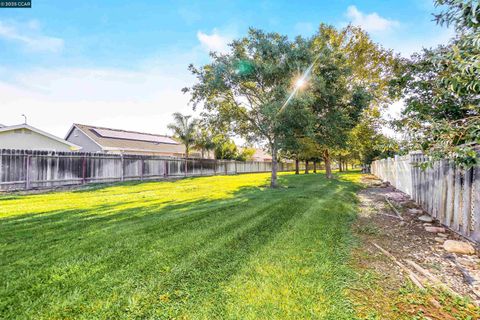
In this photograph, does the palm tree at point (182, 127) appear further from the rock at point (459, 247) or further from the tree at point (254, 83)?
the rock at point (459, 247)

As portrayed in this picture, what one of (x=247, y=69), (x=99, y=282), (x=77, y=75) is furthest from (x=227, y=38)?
(x=99, y=282)

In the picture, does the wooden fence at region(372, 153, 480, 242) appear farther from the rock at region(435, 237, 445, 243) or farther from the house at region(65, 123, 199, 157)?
the house at region(65, 123, 199, 157)

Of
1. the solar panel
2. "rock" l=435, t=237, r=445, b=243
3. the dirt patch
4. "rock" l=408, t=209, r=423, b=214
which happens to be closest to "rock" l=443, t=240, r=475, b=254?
the dirt patch

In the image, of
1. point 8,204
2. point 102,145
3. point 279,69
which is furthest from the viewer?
point 102,145

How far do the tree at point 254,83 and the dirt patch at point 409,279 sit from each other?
21.7 feet

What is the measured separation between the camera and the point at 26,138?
1542 centimetres

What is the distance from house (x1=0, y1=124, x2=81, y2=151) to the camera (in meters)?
14.5

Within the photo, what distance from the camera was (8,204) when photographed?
6289 mm

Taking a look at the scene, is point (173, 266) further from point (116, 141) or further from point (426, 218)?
point (116, 141)

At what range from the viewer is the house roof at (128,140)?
862 inches

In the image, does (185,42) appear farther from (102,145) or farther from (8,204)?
(102,145)

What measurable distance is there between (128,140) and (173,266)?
81.5 feet

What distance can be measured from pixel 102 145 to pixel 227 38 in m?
16.3

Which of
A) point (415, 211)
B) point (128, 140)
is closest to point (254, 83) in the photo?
point (415, 211)
